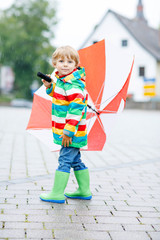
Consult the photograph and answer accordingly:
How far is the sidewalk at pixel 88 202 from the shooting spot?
3184 mm

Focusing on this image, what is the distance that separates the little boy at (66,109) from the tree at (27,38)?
42507 mm

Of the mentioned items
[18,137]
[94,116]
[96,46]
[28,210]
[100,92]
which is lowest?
[18,137]

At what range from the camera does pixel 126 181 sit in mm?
5160

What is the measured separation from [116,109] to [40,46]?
43.9 metres

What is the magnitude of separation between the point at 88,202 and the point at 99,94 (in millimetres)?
1200

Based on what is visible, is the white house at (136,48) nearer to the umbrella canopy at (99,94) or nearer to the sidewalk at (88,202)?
the sidewalk at (88,202)

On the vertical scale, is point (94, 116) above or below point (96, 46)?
below

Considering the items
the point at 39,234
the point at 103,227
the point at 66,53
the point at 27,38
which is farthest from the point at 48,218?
the point at 27,38

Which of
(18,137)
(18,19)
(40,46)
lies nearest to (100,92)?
(18,137)

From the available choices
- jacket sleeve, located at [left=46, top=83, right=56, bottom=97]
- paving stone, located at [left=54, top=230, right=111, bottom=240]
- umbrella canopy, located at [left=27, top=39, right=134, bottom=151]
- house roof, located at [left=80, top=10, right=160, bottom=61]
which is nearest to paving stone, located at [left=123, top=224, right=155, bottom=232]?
paving stone, located at [left=54, top=230, right=111, bottom=240]

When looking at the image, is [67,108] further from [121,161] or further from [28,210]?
[121,161]

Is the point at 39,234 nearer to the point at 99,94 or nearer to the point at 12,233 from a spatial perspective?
the point at 12,233

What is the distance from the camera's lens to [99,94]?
4352 millimetres

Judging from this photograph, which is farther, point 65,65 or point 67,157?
point 67,157
